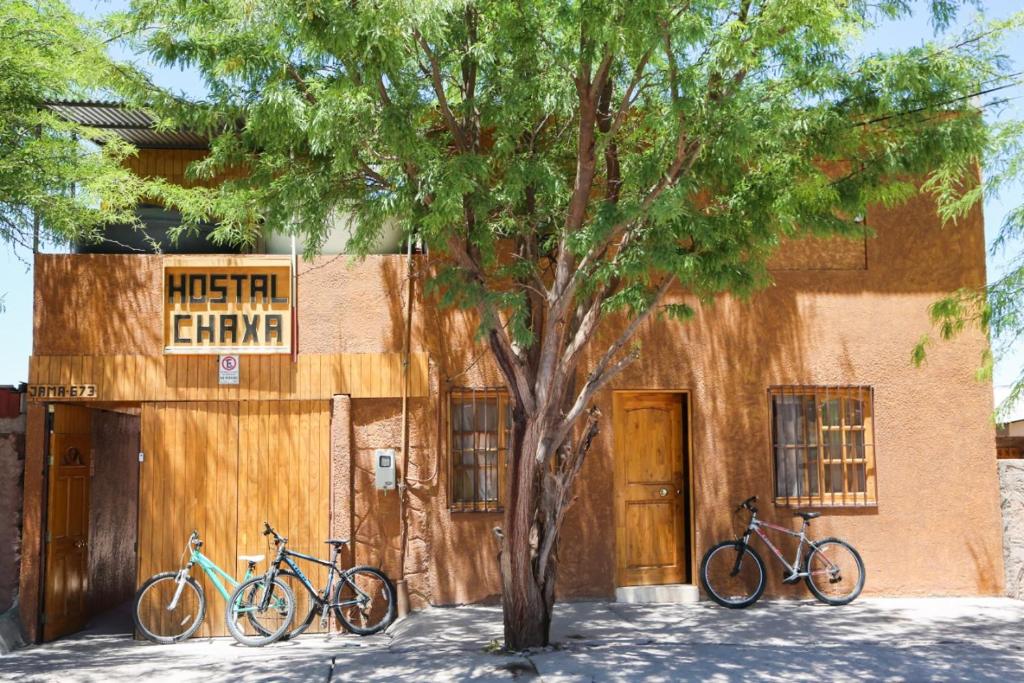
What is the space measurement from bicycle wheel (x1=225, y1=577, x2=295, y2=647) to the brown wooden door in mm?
3580

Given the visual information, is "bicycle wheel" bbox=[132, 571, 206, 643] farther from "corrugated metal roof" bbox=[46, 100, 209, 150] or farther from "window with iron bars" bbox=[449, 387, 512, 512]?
"corrugated metal roof" bbox=[46, 100, 209, 150]

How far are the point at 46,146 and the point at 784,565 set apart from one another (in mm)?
8744

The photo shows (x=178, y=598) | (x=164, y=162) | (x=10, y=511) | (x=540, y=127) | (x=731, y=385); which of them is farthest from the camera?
(x=164, y=162)

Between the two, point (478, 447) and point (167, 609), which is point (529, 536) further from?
point (167, 609)

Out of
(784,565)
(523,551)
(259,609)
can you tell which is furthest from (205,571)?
(784,565)

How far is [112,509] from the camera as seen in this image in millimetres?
12875

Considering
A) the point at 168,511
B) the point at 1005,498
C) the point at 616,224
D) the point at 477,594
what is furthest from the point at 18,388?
the point at 1005,498

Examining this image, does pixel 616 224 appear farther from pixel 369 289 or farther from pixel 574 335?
pixel 369 289

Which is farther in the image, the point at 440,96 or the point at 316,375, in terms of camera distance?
the point at 316,375

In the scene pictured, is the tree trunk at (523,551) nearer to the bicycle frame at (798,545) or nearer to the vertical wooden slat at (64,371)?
the bicycle frame at (798,545)

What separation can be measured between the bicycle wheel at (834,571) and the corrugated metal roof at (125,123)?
25.7ft

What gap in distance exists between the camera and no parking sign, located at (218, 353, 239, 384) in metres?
10.5

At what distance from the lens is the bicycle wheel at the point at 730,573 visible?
10523 millimetres

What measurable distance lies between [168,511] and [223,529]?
0.60m
